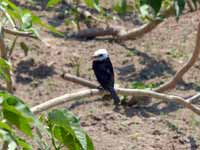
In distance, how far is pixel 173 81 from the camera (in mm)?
4270

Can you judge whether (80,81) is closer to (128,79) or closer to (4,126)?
(128,79)

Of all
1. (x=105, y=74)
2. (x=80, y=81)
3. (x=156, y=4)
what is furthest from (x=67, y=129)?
(x=105, y=74)

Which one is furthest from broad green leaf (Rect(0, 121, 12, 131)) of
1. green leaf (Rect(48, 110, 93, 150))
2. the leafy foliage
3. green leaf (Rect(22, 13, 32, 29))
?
green leaf (Rect(22, 13, 32, 29))

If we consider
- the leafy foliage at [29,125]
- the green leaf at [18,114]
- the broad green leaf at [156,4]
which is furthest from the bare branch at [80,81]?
the green leaf at [18,114]

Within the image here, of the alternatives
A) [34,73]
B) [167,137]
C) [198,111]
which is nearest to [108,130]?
[167,137]

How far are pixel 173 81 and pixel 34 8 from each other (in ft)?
10.5

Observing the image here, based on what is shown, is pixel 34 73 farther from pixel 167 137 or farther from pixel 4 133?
pixel 4 133

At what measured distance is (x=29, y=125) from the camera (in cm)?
93

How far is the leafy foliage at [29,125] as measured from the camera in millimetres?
890

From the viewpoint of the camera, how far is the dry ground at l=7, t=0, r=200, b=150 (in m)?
4.29

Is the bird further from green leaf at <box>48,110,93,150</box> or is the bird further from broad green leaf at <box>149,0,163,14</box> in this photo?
green leaf at <box>48,110,93,150</box>

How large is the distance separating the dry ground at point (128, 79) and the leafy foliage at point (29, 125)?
297cm

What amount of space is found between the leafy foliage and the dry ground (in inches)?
117

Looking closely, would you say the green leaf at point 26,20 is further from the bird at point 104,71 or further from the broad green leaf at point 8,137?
the bird at point 104,71
